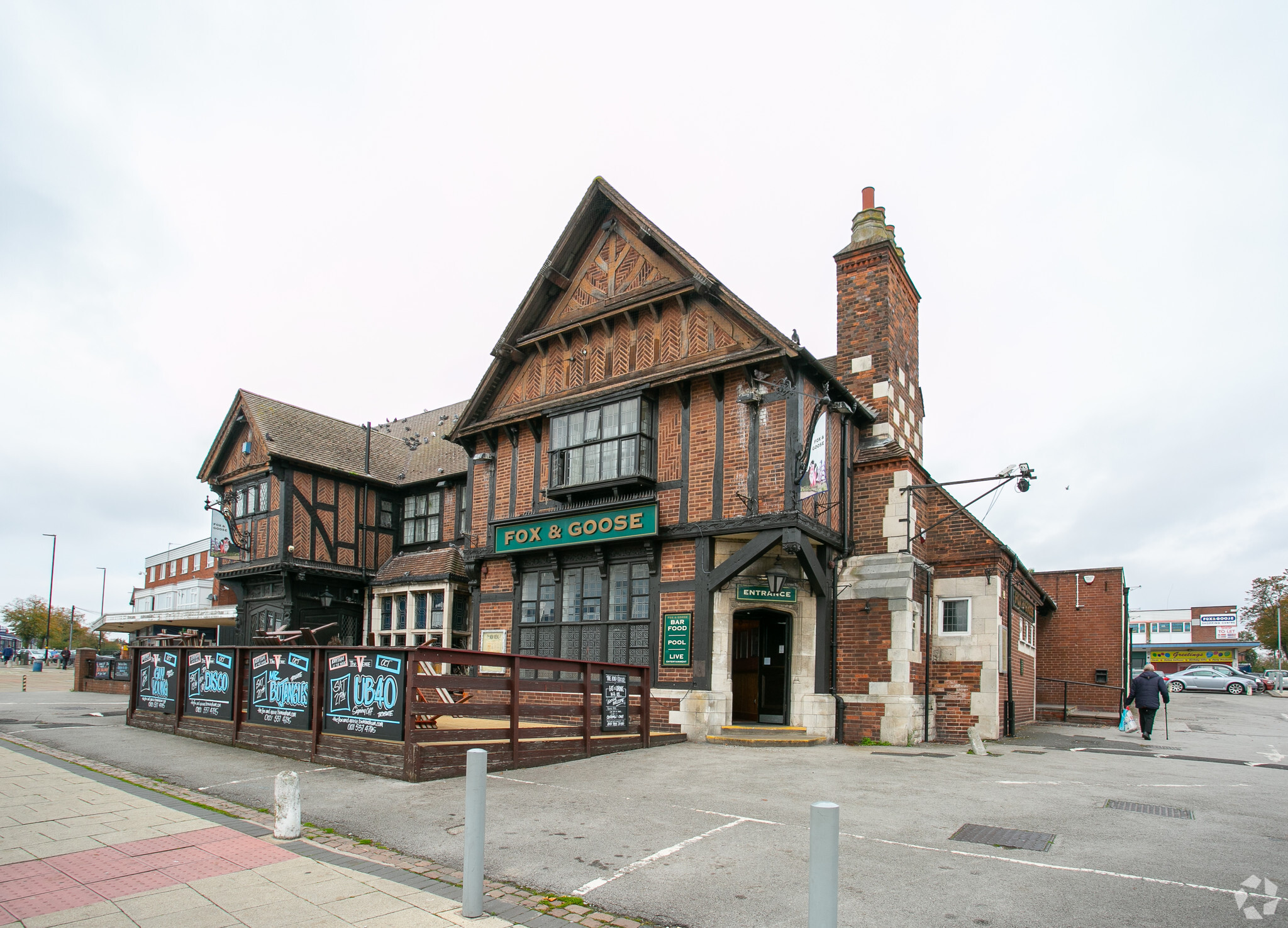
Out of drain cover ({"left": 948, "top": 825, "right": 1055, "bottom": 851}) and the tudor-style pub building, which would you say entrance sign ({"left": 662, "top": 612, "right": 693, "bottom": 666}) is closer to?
the tudor-style pub building

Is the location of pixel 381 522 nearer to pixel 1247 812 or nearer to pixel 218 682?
pixel 218 682

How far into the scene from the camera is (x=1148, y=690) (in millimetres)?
16922

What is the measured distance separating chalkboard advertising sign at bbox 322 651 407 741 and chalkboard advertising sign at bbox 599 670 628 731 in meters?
3.61

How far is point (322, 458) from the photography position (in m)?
24.3

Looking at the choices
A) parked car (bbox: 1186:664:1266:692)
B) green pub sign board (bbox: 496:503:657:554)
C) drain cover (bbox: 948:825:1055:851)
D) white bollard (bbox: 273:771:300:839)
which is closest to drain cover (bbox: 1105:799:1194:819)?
drain cover (bbox: 948:825:1055:851)

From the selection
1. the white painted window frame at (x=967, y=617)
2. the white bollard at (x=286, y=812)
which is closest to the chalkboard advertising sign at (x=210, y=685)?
the white bollard at (x=286, y=812)

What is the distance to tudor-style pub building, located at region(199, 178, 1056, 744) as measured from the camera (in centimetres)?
1538

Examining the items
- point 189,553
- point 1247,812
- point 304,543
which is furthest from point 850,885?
point 189,553

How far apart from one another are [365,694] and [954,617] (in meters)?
12.2

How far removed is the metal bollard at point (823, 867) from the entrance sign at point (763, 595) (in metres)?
11.9

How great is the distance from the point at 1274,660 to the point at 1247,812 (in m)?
85.2

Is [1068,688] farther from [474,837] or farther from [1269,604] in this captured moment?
[1269,604]

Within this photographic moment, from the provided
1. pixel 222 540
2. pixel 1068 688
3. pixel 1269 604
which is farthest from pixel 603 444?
pixel 1269 604

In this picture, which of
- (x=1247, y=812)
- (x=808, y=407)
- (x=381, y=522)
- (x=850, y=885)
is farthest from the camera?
(x=381, y=522)
